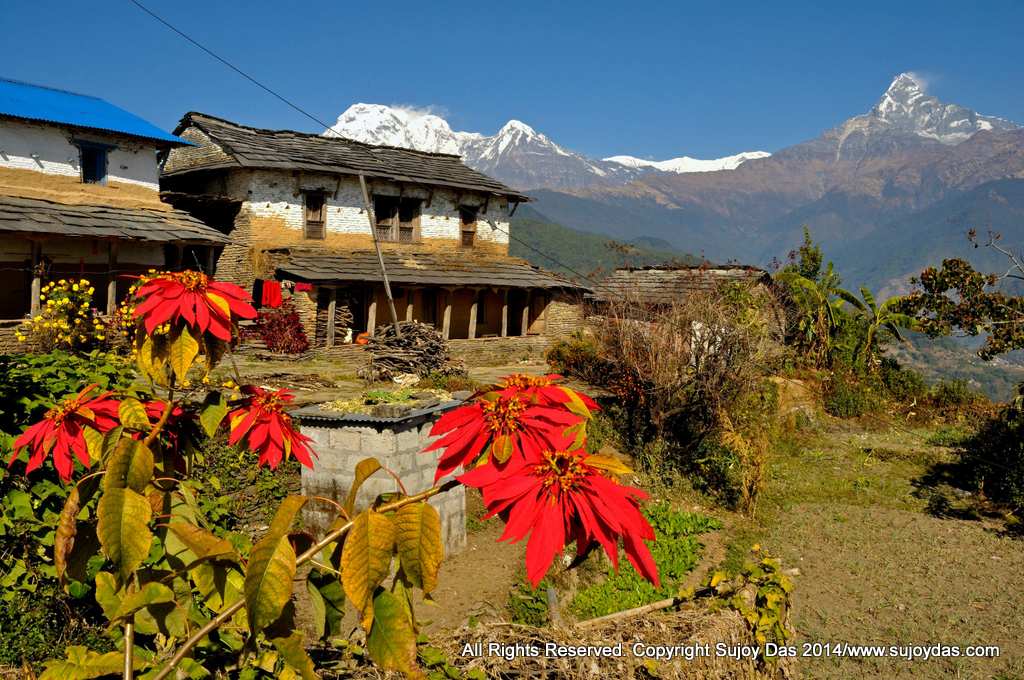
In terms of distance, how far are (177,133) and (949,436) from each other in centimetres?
2699

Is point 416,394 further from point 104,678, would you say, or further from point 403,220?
point 403,220

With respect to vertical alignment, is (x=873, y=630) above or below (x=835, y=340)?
below

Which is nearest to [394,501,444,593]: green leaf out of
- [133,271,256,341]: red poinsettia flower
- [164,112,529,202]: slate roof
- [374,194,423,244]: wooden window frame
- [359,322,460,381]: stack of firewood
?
[133,271,256,341]: red poinsettia flower

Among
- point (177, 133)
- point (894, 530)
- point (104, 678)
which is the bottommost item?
point (894, 530)

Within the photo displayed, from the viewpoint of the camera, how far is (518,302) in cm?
3072

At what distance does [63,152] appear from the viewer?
741 inches

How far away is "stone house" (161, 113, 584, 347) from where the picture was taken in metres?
22.6

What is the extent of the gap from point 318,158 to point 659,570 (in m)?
20.9

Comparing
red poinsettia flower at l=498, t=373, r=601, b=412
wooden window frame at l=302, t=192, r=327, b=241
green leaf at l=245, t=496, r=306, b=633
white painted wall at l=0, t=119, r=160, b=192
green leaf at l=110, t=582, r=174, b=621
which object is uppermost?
white painted wall at l=0, t=119, r=160, b=192

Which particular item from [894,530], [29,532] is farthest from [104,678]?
[894,530]

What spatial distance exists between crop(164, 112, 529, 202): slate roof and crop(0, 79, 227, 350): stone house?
236 cm

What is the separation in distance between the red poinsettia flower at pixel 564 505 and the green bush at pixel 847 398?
18.1 m

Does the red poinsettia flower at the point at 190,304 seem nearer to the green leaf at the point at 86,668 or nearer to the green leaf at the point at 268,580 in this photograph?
the green leaf at the point at 268,580

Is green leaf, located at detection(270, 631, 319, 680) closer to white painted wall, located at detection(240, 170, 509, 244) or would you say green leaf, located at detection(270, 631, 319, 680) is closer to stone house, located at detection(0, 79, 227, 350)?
stone house, located at detection(0, 79, 227, 350)
